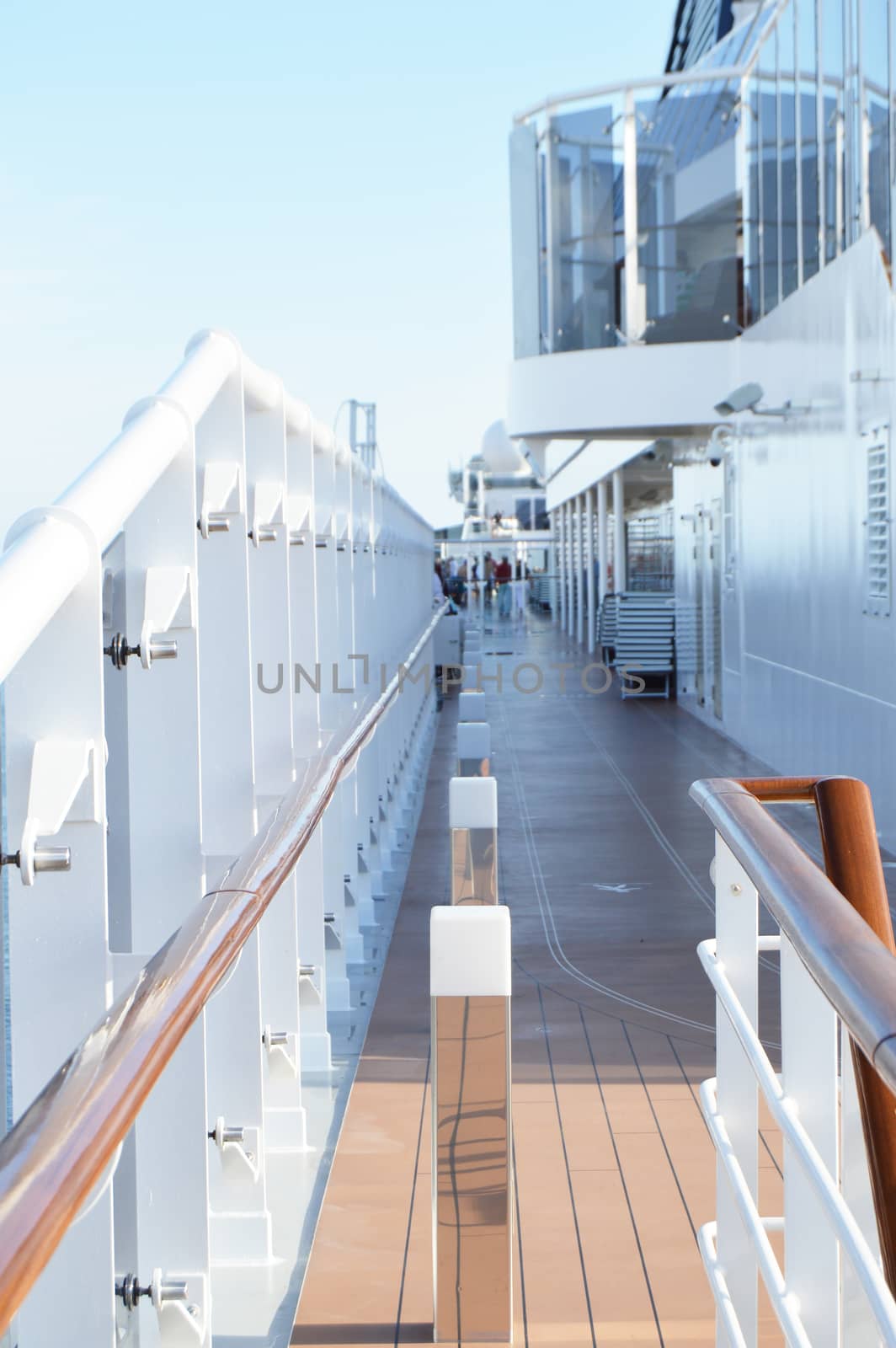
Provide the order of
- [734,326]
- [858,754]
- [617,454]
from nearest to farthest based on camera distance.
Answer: [858,754] < [734,326] < [617,454]

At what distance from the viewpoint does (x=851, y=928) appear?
1224 millimetres

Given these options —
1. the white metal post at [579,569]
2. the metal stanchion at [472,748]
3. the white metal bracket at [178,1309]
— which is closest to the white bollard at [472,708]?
the metal stanchion at [472,748]

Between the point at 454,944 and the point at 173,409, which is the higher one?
the point at 173,409

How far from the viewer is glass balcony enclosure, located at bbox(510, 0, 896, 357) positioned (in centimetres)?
1155

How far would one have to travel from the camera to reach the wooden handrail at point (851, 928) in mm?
1056

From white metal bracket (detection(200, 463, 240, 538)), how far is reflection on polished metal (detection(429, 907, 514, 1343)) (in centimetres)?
73

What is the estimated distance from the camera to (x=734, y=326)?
14.4m

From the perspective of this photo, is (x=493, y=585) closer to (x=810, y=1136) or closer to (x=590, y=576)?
(x=590, y=576)

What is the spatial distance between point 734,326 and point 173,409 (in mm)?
13067

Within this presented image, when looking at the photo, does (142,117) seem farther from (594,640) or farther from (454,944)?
(454,944)

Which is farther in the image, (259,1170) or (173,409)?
(259,1170)

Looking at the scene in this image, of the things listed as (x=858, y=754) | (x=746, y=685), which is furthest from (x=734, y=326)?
(x=858, y=754)

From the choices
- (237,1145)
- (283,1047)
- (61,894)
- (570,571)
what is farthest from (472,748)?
(570,571)

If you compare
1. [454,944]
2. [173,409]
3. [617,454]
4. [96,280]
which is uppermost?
[96,280]
